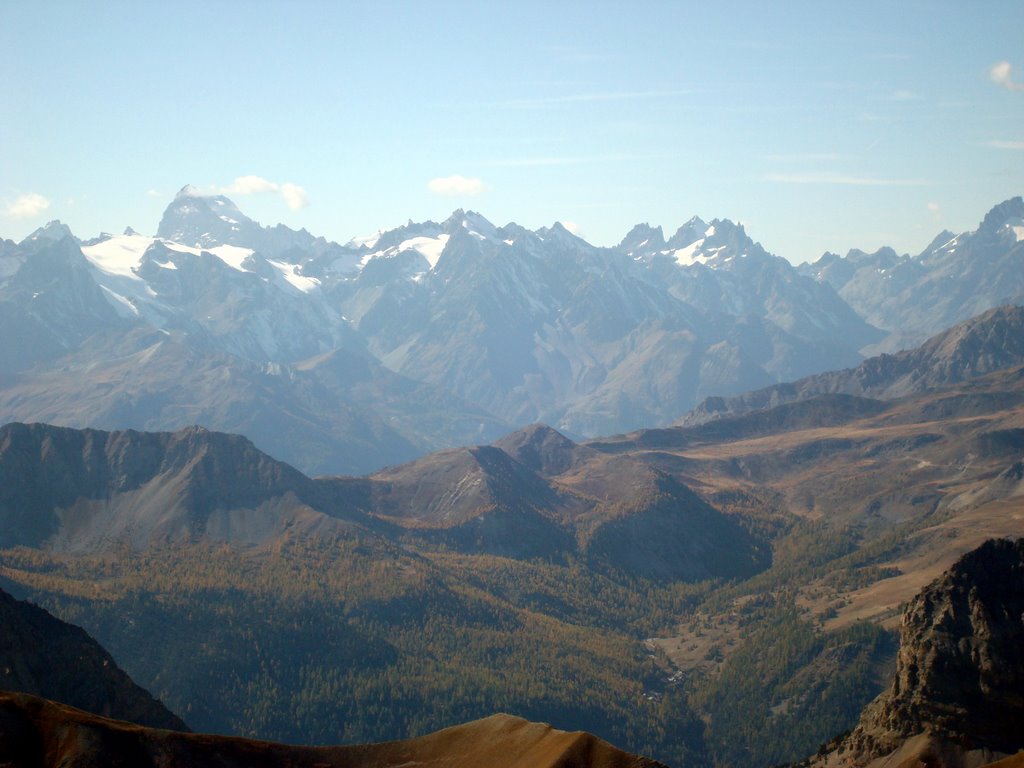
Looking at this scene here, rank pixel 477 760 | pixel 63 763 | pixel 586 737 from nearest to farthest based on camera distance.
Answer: pixel 63 763
pixel 586 737
pixel 477 760

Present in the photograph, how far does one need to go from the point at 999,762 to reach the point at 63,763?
68.6m

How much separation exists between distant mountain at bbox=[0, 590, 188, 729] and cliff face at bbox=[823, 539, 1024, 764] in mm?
71181

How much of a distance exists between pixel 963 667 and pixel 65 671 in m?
87.7

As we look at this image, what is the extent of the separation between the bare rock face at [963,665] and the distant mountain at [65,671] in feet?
235

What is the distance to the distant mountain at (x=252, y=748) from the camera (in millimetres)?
82875

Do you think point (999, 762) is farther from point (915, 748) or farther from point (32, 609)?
point (32, 609)

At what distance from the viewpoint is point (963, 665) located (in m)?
106

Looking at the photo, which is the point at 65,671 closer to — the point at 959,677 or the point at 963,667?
the point at 959,677

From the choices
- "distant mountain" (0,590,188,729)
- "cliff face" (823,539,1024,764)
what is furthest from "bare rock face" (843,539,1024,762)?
"distant mountain" (0,590,188,729)

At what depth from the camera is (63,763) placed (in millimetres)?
81250

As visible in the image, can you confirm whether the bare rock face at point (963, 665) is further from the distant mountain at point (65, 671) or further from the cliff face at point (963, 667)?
the distant mountain at point (65, 671)

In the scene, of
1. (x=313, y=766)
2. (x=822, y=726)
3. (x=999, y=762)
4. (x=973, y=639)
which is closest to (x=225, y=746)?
(x=313, y=766)

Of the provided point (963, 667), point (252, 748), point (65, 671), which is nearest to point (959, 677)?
point (963, 667)

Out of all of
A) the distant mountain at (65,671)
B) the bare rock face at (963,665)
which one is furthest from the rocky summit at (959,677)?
the distant mountain at (65,671)
